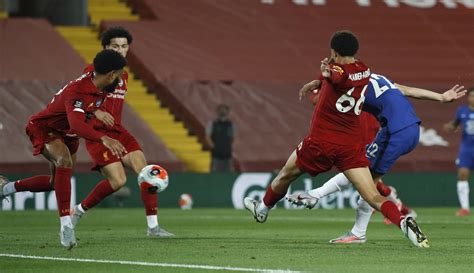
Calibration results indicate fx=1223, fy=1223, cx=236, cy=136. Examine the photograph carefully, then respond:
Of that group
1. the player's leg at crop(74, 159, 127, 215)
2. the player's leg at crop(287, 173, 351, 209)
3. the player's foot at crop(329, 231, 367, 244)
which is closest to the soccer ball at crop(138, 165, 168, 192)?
the player's leg at crop(74, 159, 127, 215)

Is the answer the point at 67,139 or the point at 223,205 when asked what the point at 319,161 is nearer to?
the point at 67,139

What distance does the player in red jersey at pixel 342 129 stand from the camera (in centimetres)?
1143

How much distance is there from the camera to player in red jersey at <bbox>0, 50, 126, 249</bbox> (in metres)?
11.3

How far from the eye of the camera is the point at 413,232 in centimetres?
1092

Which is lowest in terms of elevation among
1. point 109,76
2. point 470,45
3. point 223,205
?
point 223,205

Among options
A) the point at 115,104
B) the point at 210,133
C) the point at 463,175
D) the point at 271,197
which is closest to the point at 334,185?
the point at 271,197

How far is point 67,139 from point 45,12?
19.0m

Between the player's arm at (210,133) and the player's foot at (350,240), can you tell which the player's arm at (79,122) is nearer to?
the player's foot at (350,240)

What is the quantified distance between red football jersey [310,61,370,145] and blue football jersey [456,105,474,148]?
1012 cm

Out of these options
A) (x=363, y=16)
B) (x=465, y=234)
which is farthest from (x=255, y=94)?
(x=465, y=234)

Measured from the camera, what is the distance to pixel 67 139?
12.6m

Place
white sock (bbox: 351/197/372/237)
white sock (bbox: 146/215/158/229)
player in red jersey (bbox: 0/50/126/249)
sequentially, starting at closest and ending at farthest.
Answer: player in red jersey (bbox: 0/50/126/249) → white sock (bbox: 351/197/372/237) → white sock (bbox: 146/215/158/229)

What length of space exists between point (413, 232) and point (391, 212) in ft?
1.57

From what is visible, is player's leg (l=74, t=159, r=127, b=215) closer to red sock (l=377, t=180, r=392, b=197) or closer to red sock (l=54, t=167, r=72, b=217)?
red sock (l=54, t=167, r=72, b=217)
